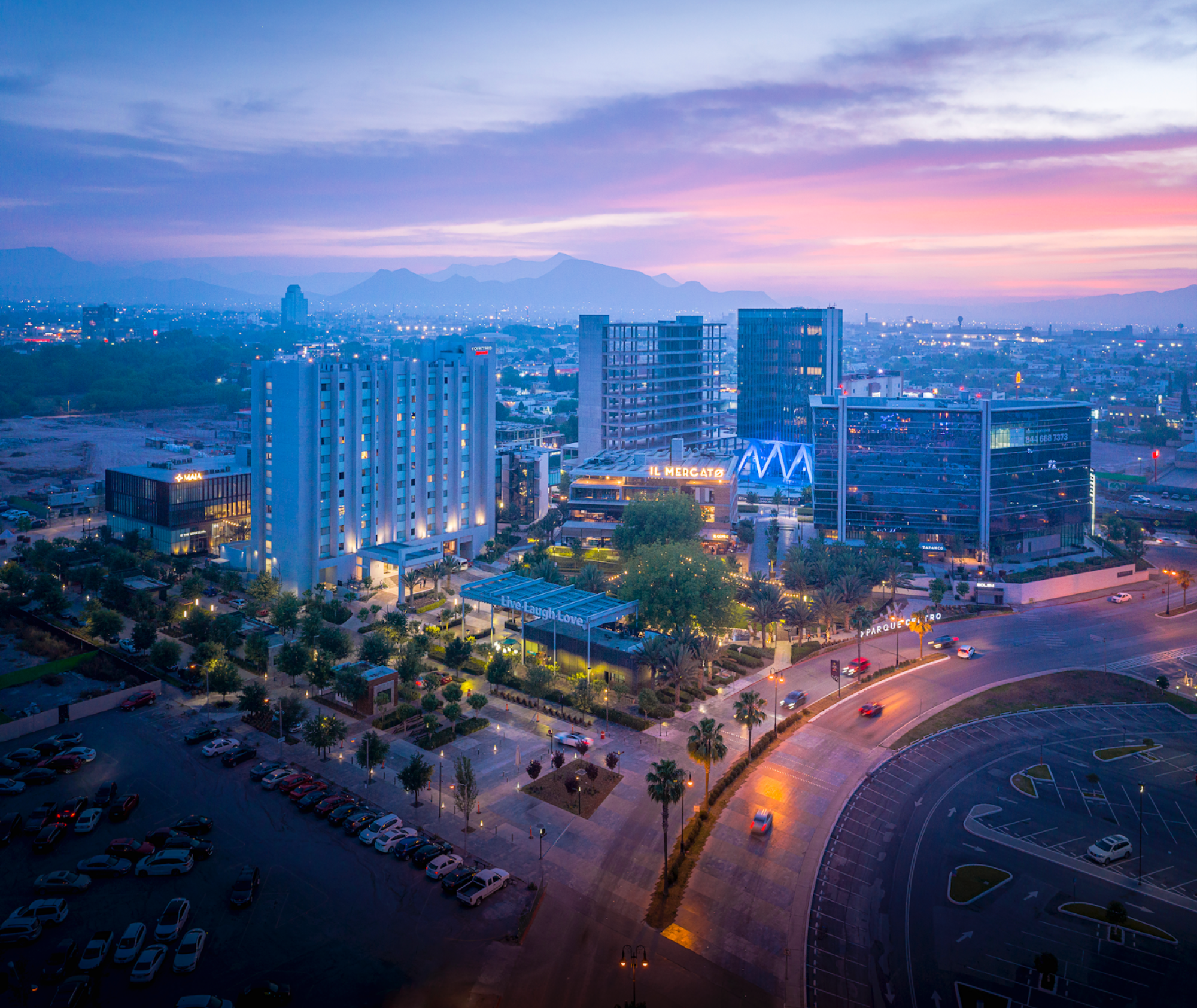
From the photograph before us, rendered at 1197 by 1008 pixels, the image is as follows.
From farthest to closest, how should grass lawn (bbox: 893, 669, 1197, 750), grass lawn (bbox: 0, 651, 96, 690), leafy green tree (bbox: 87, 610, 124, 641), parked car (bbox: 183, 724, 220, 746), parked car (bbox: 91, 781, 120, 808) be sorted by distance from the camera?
leafy green tree (bbox: 87, 610, 124, 641) < grass lawn (bbox: 0, 651, 96, 690) < grass lawn (bbox: 893, 669, 1197, 750) < parked car (bbox: 183, 724, 220, 746) < parked car (bbox: 91, 781, 120, 808)

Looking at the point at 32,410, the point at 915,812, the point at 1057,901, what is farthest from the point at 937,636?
the point at 32,410

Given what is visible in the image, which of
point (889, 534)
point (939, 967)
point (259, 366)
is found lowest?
point (939, 967)

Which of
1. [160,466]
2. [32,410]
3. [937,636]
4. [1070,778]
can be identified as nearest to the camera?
[1070,778]

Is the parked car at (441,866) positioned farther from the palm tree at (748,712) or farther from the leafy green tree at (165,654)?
the leafy green tree at (165,654)

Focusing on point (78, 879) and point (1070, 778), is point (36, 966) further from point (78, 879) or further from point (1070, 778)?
point (1070, 778)

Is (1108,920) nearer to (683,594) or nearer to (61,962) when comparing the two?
(683,594)

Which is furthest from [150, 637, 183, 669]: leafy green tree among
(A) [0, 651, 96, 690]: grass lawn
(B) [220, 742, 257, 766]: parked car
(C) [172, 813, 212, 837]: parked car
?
(C) [172, 813, 212, 837]: parked car

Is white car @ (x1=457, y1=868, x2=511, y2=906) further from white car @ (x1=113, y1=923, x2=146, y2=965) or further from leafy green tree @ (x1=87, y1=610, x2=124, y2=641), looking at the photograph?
leafy green tree @ (x1=87, y1=610, x2=124, y2=641)
